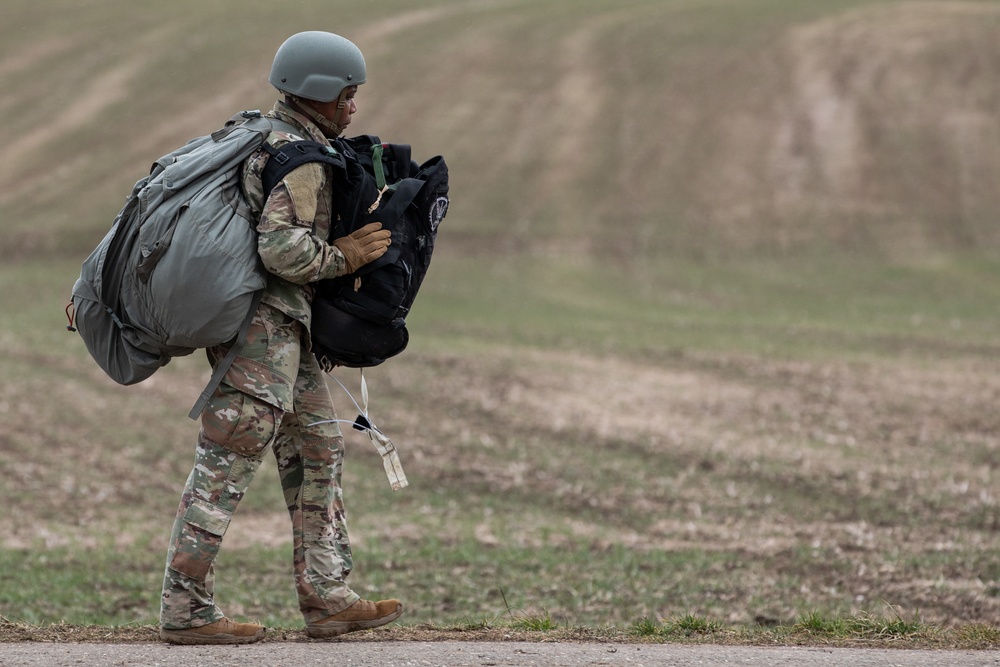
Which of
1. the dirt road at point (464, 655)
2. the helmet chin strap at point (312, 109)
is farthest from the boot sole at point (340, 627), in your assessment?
the helmet chin strap at point (312, 109)

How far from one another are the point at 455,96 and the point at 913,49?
14.7 meters

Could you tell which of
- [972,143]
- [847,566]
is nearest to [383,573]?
[847,566]

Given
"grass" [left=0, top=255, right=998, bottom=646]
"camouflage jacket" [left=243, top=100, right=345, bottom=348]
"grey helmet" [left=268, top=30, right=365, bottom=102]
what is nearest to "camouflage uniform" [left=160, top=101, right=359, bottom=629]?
"camouflage jacket" [left=243, top=100, right=345, bottom=348]

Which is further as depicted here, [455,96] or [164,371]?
[455,96]

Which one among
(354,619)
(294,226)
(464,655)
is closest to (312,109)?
(294,226)

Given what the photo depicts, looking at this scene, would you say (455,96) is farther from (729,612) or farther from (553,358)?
(729,612)

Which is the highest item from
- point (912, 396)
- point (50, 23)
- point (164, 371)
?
point (50, 23)

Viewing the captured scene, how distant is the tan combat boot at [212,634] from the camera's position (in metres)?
5.14

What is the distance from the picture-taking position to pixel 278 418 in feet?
16.6

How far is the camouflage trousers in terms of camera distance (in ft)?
16.5

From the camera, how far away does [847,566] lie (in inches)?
360

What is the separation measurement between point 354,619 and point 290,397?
1024 millimetres

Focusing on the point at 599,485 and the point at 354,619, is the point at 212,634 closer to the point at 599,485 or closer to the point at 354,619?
the point at 354,619

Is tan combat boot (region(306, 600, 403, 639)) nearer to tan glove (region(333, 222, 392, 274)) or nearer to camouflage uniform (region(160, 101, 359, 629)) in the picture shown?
camouflage uniform (region(160, 101, 359, 629))
